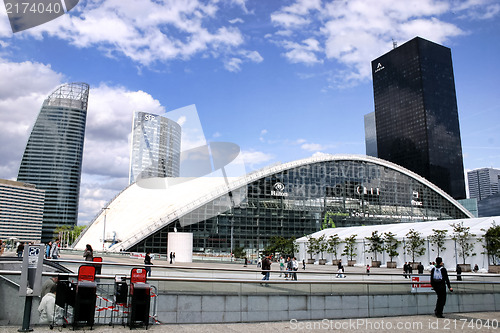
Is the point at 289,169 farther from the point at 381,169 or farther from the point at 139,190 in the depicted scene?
the point at 139,190

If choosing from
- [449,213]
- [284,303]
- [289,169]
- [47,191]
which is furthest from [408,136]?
[284,303]

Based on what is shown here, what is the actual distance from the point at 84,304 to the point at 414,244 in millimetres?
37016

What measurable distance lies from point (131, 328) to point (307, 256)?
47768mm

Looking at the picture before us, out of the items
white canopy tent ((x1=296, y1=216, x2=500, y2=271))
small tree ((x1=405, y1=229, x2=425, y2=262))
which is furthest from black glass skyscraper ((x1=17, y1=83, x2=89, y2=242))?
small tree ((x1=405, y1=229, x2=425, y2=262))

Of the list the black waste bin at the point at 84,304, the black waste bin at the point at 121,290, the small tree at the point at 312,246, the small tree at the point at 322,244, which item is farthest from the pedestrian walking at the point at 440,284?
the small tree at the point at 312,246

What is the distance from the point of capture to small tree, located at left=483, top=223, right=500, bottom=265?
3344cm

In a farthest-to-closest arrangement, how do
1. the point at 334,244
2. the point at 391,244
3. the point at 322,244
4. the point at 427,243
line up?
the point at 322,244 < the point at 334,244 < the point at 391,244 < the point at 427,243

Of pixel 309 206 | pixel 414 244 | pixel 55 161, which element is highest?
pixel 55 161

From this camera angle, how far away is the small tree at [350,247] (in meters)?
46.8

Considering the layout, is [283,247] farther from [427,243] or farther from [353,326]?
[353,326]

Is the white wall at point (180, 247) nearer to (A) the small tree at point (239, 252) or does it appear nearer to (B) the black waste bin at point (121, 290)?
(A) the small tree at point (239, 252)

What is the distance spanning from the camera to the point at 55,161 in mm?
187250

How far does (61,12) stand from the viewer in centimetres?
1105

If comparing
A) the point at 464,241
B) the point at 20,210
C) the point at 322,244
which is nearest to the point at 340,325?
the point at 464,241
